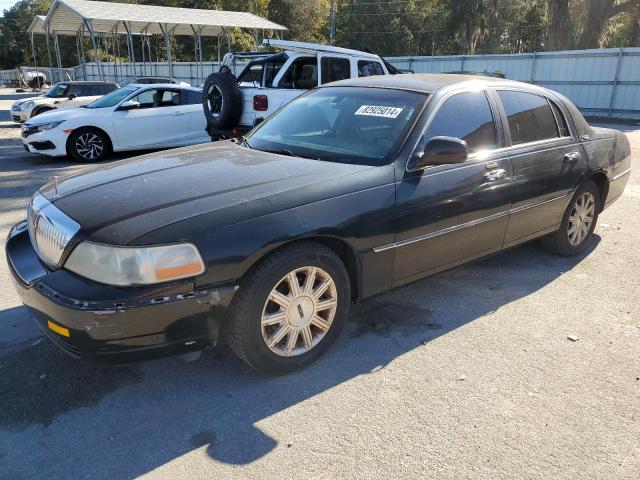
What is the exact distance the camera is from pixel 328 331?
3174 millimetres

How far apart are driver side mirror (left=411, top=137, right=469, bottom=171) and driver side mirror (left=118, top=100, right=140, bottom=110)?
8552mm

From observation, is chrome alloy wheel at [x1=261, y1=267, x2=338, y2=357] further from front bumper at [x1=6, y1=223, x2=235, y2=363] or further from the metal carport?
the metal carport

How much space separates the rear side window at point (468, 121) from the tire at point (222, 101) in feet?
19.2

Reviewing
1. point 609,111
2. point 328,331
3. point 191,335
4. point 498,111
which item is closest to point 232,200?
point 191,335

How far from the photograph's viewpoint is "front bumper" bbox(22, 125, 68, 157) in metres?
9.64

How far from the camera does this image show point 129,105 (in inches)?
408

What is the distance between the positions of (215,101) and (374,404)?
24.7ft

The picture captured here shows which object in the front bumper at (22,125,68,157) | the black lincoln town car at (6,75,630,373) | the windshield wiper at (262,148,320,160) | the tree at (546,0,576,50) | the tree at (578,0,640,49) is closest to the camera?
the black lincoln town car at (6,75,630,373)

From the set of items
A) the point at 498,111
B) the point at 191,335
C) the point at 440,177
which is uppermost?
the point at 498,111

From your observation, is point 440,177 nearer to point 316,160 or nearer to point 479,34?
point 316,160

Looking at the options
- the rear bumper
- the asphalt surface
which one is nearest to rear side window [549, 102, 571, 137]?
the rear bumper

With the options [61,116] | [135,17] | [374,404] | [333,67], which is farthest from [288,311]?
[135,17]

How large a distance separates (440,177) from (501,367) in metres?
1.26

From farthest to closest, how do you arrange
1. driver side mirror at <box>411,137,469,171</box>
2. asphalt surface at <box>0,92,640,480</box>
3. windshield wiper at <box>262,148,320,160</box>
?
windshield wiper at <box>262,148,320,160</box>
driver side mirror at <box>411,137,469,171</box>
asphalt surface at <box>0,92,640,480</box>
